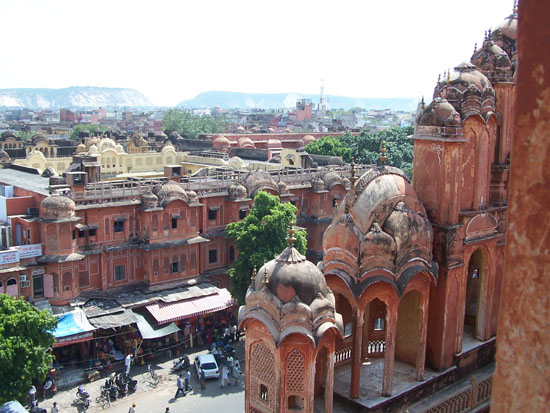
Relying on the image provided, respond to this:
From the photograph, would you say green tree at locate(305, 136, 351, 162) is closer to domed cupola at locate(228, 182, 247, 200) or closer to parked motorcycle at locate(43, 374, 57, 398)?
domed cupola at locate(228, 182, 247, 200)

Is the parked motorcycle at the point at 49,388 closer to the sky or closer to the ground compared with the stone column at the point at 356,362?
closer to the ground

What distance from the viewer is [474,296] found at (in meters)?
19.2

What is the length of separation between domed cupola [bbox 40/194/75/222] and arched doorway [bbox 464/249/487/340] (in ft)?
60.4

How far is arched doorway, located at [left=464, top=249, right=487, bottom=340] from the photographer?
1722 cm

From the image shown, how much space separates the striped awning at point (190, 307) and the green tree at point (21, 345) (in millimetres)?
7452

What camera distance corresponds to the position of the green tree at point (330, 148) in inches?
2400

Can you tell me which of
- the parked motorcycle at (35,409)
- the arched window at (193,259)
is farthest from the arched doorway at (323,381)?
the arched window at (193,259)

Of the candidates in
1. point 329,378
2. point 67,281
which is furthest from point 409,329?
point 67,281

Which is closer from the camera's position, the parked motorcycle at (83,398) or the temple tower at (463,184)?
the temple tower at (463,184)

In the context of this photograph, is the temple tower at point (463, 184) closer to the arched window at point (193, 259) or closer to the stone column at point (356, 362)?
the stone column at point (356, 362)

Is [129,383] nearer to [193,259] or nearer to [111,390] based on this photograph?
[111,390]

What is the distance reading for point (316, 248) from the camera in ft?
126

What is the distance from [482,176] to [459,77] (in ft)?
9.63

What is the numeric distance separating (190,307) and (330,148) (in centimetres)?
3595
